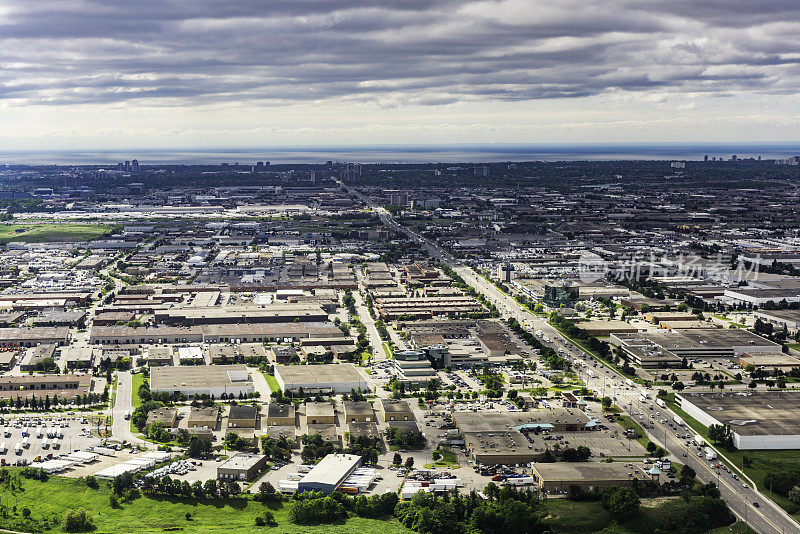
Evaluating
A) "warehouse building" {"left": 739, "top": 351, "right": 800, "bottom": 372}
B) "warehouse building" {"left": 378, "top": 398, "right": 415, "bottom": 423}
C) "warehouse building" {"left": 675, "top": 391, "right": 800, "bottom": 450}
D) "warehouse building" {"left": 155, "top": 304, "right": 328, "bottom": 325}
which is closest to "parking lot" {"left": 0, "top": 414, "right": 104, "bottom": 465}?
"warehouse building" {"left": 378, "top": 398, "right": 415, "bottom": 423}

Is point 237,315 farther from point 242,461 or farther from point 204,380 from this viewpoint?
point 242,461

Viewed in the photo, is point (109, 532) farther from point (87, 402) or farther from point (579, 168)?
point (579, 168)

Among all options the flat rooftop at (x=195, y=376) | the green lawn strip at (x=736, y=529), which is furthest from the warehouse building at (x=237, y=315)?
the green lawn strip at (x=736, y=529)

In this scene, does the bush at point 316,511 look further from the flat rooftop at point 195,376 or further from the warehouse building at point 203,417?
the flat rooftop at point 195,376

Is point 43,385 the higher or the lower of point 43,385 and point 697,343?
the lower

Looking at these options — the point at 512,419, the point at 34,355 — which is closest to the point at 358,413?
the point at 512,419

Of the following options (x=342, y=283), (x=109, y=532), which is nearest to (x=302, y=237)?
(x=342, y=283)
